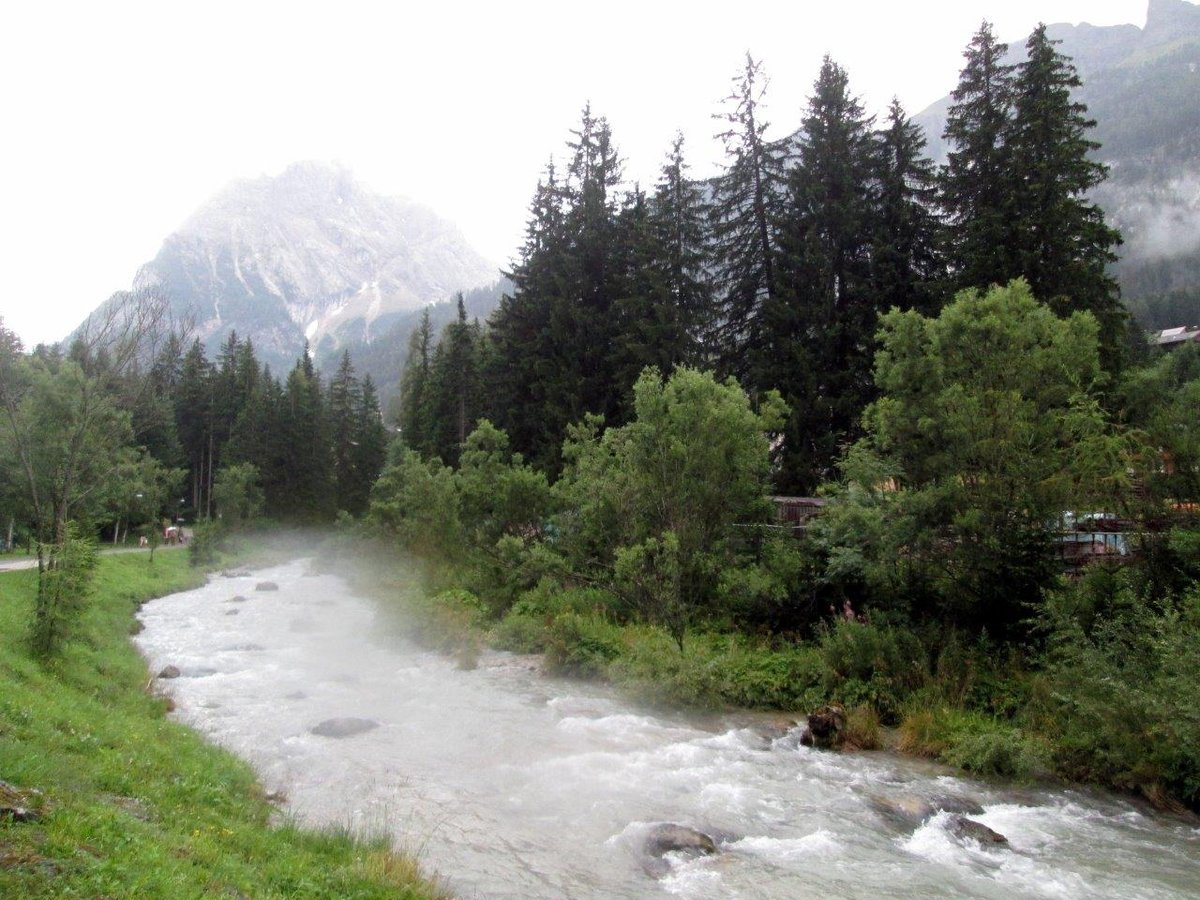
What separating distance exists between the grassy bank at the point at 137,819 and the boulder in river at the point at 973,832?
650cm

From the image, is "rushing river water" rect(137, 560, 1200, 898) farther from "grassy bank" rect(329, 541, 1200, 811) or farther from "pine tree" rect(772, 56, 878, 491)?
"pine tree" rect(772, 56, 878, 491)

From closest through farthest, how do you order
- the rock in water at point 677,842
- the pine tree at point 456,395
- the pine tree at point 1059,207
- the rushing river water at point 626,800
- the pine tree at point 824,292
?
the rushing river water at point 626,800 < the rock in water at point 677,842 < the pine tree at point 1059,207 < the pine tree at point 824,292 < the pine tree at point 456,395

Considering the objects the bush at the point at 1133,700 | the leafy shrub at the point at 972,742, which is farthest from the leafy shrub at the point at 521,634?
the bush at the point at 1133,700

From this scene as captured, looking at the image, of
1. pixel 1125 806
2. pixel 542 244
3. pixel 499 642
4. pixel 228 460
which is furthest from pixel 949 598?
pixel 228 460

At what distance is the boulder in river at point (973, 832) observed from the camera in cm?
934

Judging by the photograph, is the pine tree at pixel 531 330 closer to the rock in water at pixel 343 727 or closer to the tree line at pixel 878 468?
the tree line at pixel 878 468

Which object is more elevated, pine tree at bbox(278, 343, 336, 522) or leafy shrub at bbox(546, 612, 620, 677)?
pine tree at bbox(278, 343, 336, 522)

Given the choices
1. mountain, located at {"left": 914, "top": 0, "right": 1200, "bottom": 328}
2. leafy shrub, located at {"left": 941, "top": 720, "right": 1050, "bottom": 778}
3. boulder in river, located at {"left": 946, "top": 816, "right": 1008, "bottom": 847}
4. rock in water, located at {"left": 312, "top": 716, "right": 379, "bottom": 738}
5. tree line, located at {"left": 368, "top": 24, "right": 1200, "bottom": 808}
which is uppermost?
mountain, located at {"left": 914, "top": 0, "right": 1200, "bottom": 328}

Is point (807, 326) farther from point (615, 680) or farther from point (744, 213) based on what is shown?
point (615, 680)

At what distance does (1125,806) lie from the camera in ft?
34.2

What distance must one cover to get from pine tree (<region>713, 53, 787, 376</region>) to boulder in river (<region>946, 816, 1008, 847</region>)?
912 inches

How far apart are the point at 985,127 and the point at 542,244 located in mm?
22396

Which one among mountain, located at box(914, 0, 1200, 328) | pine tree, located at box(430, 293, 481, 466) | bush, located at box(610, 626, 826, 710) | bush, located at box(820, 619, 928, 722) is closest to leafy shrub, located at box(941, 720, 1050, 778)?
bush, located at box(820, 619, 928, 722)

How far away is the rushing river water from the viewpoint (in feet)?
28.0
